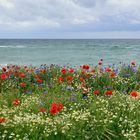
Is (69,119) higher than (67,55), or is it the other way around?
(69,119)

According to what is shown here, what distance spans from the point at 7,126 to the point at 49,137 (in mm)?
769

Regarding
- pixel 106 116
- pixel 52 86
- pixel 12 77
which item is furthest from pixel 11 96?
pixel 106 116

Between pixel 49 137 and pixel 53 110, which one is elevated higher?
pixel 53 110

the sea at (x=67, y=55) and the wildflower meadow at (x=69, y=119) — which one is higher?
the wildflower meadow at (x=69, y=119)

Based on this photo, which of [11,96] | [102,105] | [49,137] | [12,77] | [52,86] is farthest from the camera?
[12,77]

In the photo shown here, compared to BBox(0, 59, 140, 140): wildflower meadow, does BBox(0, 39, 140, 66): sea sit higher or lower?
lower

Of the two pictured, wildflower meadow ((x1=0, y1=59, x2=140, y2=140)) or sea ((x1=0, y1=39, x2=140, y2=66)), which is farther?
sea ((x1=0, y1=39, x2=140, y2=66))

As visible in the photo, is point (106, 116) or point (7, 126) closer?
point (7, 126)

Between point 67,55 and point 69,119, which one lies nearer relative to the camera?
point 69,119

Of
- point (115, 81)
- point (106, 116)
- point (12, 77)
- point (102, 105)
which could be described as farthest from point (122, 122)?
point (12, 77)

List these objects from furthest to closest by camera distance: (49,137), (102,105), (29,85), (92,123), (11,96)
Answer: (29,85)
(11,96)
(102,105)
(92,123)
(49,137)

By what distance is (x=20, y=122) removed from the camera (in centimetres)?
626

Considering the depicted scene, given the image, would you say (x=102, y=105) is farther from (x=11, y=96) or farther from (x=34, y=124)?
(x=11, y=96)

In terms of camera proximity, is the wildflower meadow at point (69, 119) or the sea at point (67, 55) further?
the sea at point (67, 55)
